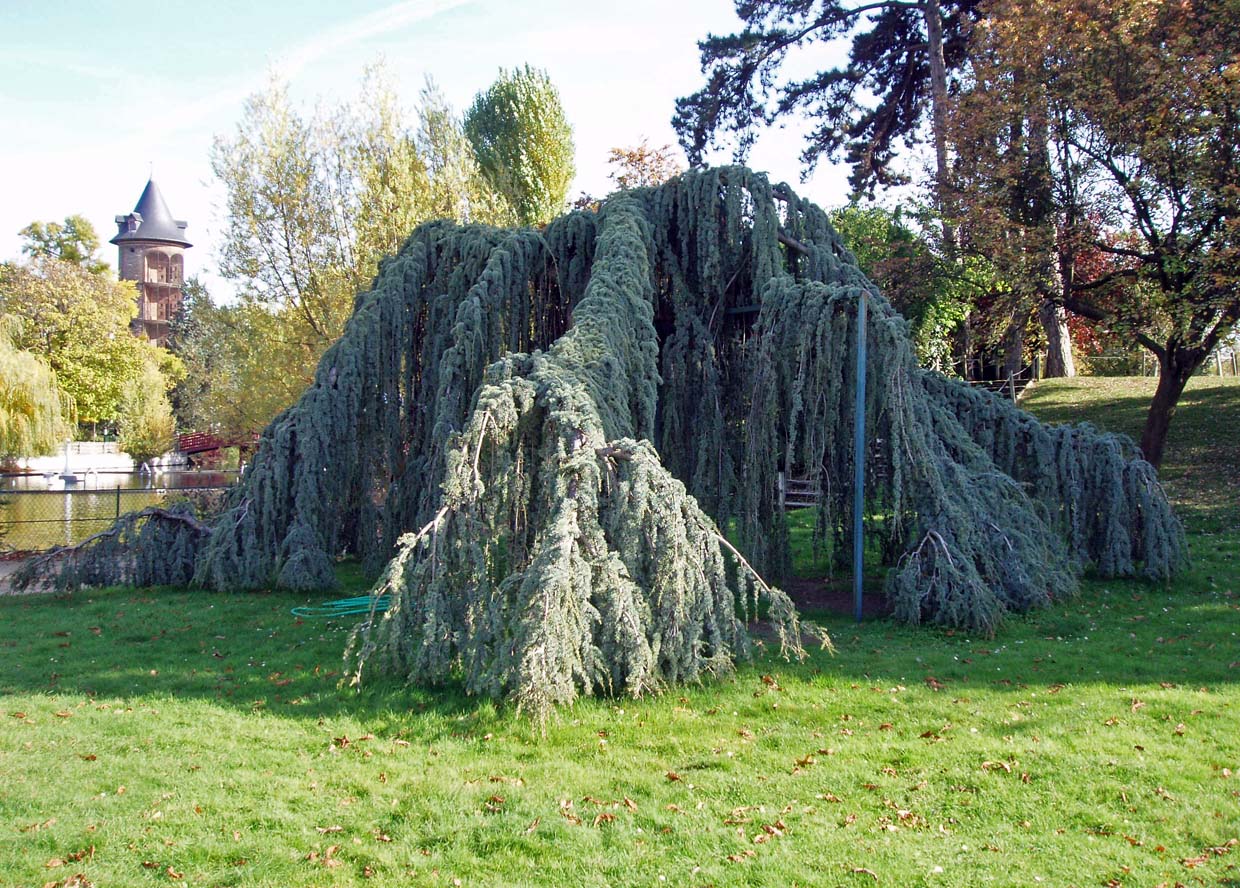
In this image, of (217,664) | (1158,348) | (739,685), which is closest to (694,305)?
(739,685)

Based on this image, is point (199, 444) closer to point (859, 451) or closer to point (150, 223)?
point (859, 451)

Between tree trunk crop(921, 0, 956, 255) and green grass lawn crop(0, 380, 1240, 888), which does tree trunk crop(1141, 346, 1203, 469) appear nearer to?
tree trunk crop(921, 0, 956, 255)

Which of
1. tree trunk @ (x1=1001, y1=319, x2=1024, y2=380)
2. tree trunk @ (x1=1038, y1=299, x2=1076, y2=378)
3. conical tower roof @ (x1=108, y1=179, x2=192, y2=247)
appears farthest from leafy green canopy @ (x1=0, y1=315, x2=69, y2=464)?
conical tower roof @ (x1=108, y1=179, x2=192, y2=247)

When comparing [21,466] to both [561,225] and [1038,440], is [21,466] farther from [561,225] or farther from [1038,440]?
[1038,440]

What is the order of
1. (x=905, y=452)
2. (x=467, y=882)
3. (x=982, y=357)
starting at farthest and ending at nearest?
(x=982, y=357)
(x=905, y=452)
(x=467, y=882)

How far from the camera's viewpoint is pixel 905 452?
7301 millimetres

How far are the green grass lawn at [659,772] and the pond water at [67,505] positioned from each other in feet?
24.9

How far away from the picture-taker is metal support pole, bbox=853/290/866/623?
7.27 meters

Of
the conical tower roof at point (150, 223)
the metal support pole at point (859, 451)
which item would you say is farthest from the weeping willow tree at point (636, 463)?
the conical tower roof at point (150, 223)

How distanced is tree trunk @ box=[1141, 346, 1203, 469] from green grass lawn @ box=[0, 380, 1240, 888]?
25.8ft

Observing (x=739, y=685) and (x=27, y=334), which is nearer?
(x=739, y=685)

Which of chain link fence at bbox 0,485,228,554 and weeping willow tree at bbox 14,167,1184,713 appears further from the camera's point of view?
chain link fence at bbox 0,485,228,554

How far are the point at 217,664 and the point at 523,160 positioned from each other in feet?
75.3

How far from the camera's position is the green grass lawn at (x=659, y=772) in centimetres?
363
